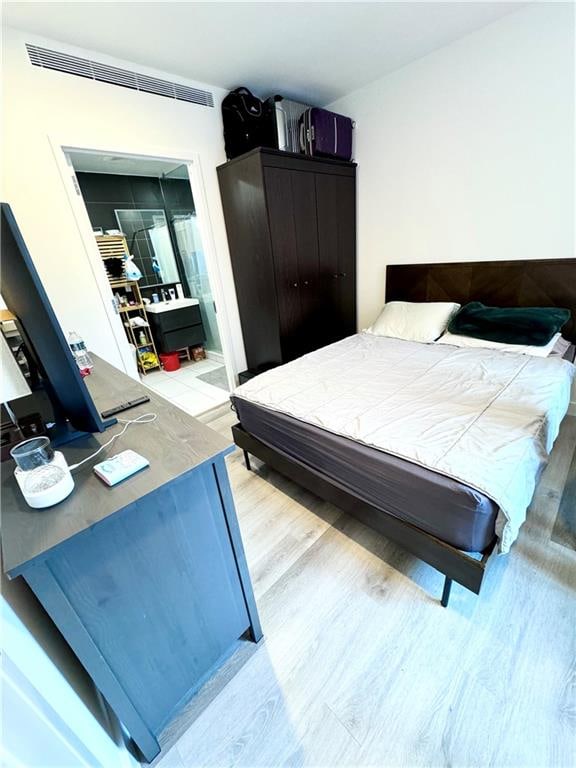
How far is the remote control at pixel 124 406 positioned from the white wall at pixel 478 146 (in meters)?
2.73

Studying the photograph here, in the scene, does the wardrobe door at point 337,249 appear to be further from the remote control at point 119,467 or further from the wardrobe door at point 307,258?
the remote control at point 119,467

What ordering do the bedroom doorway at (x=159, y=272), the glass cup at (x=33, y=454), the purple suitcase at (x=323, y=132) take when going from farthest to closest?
the bedroom doorway at (x=159, y=272), the purple suitcase at (x=323, y=132), the glass cup at (x=33, y=454)

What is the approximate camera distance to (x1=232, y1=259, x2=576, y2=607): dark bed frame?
4.00 ft

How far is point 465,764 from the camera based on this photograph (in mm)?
920

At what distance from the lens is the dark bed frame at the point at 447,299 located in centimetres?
122

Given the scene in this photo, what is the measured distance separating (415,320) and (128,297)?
352 cm

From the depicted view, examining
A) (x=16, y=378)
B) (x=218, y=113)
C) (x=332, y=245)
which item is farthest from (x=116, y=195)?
(x=16, y=378)

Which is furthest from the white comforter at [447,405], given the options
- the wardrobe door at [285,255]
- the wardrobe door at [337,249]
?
the wardrobe door at [337,249]

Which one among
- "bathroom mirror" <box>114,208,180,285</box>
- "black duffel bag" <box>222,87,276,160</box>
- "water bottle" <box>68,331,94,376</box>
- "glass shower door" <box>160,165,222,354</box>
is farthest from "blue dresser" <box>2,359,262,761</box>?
"bathroom mirror" <box>114,208,180,285</box>

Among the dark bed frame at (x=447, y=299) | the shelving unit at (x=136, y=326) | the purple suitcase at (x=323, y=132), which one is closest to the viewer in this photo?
the dark bed frame at (x=447, y=299)

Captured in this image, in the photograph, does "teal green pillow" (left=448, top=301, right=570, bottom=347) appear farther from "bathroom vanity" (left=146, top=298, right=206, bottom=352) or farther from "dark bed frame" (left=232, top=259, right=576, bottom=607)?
"bathroom vanity" (left=146, top=298, right=206, bottom=352)

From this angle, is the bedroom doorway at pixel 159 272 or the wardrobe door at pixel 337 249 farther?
the bedroom doorway at pixel 159 272

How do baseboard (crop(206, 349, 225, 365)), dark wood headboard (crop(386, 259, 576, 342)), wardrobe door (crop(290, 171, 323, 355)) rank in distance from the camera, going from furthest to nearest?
baseboard (crop(206, 349, 225, 365))
wardrobe door (crop(290, 171, 323, 355))
dark wood headboard (crop(386, 259, 576, 342))

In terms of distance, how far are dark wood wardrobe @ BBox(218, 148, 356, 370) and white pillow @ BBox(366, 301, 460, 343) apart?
0.62 meters
